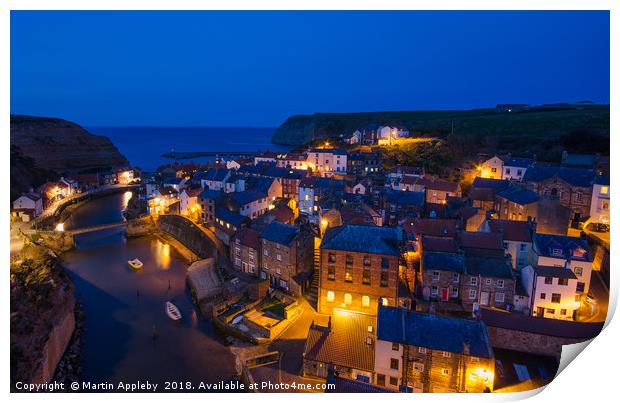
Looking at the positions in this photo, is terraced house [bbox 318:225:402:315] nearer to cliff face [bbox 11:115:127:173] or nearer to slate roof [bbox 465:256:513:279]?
slate roof [bbox 465:256:513:279]

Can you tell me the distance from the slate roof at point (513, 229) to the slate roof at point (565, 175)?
6.47 meters

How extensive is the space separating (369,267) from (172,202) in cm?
1846

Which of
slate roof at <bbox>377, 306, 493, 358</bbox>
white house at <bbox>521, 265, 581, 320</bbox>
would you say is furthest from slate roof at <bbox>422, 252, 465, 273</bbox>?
slate roof at <bbox>377, 306, 493, 358</bbox>

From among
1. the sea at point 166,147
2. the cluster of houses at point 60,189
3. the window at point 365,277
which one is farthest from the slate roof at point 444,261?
the sea at point 166,147

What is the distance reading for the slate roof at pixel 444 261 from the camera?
12.2 meters

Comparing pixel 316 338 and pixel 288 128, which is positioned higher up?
pixel 288 128

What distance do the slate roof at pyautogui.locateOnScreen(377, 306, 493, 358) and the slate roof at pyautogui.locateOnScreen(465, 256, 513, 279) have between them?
3691 mm

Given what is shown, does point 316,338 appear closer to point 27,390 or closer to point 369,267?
point 369,267

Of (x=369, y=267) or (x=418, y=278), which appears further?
(x=418, y=278)

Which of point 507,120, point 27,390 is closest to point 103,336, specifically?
point 27,390

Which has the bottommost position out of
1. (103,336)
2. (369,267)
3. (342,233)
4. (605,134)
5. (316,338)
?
(103,336)

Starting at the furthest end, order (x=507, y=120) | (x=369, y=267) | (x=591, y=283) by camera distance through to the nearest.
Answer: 1. (x=507, y=120)
2. (x=591, y=283)
3. (x=369, y=267)

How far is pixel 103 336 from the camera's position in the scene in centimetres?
1201

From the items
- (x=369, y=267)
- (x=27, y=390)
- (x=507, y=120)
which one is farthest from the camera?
(x=507, y=120)
